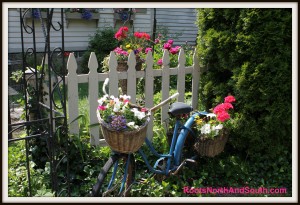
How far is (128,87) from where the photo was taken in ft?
12.3

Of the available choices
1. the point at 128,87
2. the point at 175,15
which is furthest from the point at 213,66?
the point at 175,15

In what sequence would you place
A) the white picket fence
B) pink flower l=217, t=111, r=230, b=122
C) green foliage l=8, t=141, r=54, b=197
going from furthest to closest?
1. the white picket fence
2. pink flower l=217, t=111, r=230, b=122
3. green foliage l=8, t=141, r=54, b=197

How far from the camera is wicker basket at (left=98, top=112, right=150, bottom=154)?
257cm

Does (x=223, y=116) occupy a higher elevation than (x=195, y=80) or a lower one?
lower

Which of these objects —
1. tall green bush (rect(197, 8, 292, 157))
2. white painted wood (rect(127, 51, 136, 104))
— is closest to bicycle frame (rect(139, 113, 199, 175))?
tall green bush (rect(197, 8, 292, 157))

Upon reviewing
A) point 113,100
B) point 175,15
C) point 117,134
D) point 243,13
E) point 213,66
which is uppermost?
point 175,15

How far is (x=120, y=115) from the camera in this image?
2.66 meters

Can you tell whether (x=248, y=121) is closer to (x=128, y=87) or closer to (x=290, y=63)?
(x=290, y=63)

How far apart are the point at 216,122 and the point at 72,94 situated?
1495mm

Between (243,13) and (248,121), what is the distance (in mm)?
1100

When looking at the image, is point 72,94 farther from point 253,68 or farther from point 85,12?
point 85,12

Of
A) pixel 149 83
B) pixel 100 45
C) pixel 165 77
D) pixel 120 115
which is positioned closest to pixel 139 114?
pixel 120 115

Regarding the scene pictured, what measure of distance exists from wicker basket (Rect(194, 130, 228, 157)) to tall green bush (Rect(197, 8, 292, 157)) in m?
0.32

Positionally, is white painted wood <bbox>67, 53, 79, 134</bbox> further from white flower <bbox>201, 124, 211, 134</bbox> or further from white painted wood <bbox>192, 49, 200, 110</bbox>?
white painted wood <bbox>192, 49, 200, 110</bbox>
